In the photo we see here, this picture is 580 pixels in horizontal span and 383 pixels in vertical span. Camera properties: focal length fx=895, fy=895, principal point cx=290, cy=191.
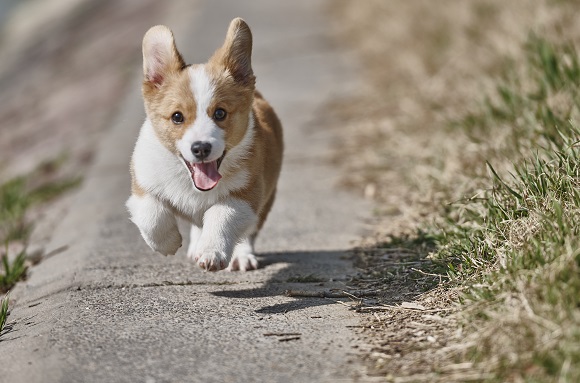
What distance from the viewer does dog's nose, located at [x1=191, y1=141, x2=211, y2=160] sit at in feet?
13.1

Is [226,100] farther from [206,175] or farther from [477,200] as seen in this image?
[477,200]

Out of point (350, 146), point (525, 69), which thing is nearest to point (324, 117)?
point (350, 146)

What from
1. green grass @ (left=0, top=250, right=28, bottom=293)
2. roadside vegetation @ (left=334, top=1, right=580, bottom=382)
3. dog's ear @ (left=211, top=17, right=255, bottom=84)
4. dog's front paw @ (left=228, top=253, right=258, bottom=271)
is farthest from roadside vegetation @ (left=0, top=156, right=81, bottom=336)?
roadside vegetation @ (left=334, top=1, right=580, bottom=382)

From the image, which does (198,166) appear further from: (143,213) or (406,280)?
(406,280)

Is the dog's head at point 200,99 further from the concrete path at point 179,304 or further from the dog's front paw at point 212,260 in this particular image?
the concrete path at point 179,304

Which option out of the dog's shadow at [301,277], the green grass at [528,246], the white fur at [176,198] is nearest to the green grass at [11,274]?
the white fur at [176,198]

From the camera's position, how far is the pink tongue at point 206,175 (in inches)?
164

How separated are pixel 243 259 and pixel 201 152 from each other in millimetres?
990

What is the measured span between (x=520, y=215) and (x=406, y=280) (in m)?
0.62

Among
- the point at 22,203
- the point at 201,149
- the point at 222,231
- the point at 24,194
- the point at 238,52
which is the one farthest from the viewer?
the point at 24,194

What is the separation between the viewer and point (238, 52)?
4500 mm

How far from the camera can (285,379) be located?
324cm

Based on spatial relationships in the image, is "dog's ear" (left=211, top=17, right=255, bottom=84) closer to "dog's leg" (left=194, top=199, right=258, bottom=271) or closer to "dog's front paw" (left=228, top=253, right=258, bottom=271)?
"dog's leg" (left=194, top=199, right=258, bottom=271)

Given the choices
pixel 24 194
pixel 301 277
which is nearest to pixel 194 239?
pixel 301 277
